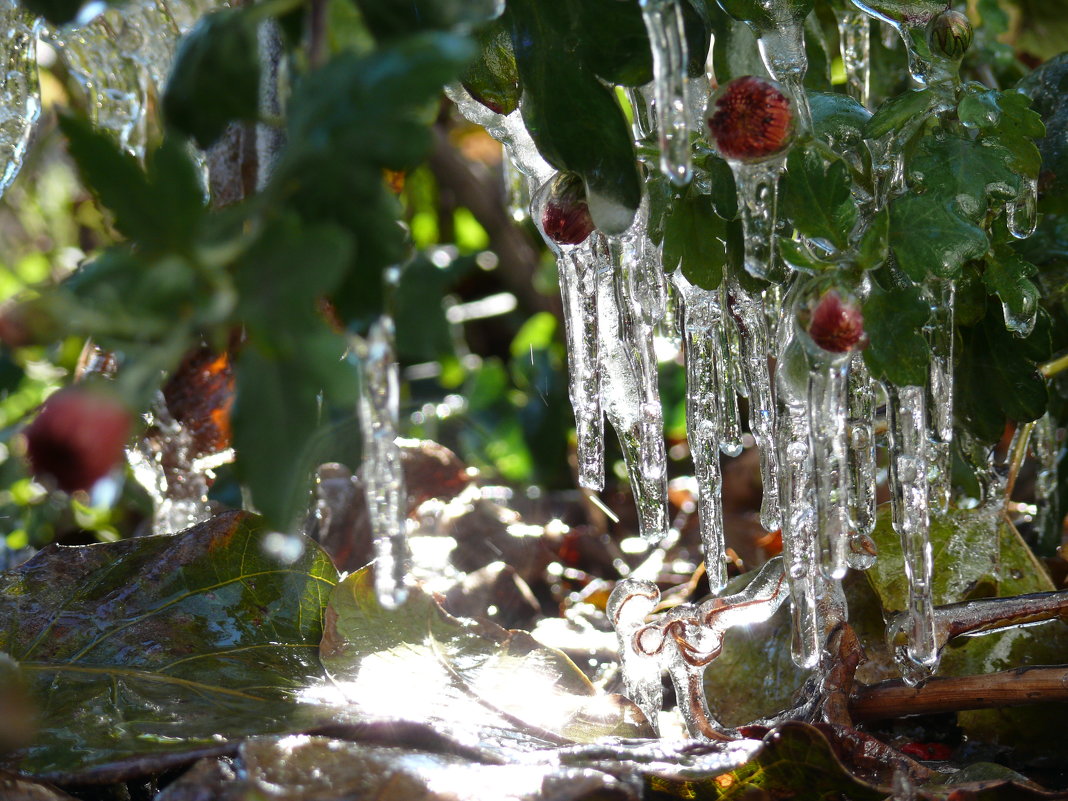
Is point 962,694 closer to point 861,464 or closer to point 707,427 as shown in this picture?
point 861,464

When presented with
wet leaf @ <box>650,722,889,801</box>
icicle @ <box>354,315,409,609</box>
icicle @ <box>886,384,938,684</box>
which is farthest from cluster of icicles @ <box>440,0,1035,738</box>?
icicle @ <box>354,315,409,609</box>

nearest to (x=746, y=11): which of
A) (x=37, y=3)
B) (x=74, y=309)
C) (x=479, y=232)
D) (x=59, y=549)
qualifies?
(x=37, y=3)

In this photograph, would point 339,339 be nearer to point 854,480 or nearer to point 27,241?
point 854,480

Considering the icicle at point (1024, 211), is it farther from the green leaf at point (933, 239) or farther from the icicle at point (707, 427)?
the icicle at point (707, 427)

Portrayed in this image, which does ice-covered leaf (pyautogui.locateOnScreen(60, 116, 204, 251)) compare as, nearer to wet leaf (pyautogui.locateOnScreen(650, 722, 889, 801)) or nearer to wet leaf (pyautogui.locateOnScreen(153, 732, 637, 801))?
wet leaf (pyautogui.locateOnScreen(153, 732, 637, 801))

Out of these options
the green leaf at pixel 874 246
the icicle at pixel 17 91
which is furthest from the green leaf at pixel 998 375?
the icicle at pixel 17 91

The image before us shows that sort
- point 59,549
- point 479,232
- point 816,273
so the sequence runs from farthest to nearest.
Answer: point 479,232 → point 59,549 → point 816,273

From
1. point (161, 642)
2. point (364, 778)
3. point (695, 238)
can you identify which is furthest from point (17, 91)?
point (364, 778)
